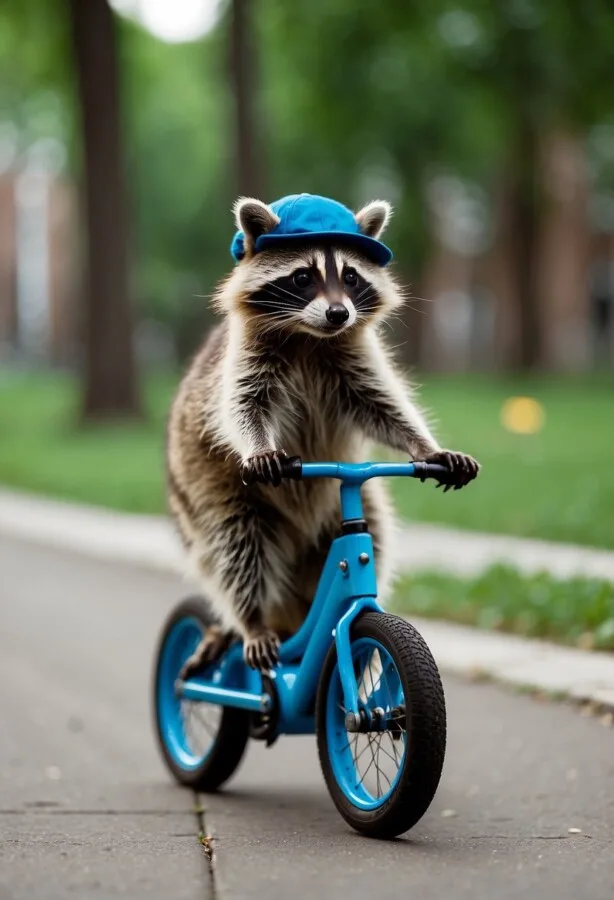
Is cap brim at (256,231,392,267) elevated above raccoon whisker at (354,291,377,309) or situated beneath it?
elevated above

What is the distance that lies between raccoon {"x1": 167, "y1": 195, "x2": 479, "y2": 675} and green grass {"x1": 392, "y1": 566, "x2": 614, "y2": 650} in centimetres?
311

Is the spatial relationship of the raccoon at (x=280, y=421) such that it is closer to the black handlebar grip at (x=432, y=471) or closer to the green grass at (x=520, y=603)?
the black handlebar grip at (x=432, y=471)

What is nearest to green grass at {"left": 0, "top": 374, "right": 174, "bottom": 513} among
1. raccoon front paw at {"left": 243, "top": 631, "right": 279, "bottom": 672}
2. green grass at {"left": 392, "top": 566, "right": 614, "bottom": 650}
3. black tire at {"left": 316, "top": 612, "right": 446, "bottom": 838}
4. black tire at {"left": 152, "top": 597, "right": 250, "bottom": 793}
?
green grass at {"left": 392, "top": 566, "right": 614, "bottom": 650}

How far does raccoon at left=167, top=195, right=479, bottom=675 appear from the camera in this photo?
203 inches

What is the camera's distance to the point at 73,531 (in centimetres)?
1528

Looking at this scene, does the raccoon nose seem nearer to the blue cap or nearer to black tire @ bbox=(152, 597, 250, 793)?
the blue cap

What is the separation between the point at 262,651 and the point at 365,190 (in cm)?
4351

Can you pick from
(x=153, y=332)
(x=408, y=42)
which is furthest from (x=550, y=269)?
(x=408, y=42)

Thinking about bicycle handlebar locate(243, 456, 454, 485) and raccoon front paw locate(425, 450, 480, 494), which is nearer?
bicycle handlebar locate(243, 456, 454, 485)

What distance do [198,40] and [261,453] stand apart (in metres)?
47.2

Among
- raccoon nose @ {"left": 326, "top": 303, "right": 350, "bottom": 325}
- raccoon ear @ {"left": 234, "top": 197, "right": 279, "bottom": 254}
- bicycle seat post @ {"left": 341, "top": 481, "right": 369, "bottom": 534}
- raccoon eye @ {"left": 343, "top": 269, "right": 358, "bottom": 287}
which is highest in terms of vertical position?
raccoon ear @ {"left": 234, "top": 197, "right": 279, "bottom": 254}

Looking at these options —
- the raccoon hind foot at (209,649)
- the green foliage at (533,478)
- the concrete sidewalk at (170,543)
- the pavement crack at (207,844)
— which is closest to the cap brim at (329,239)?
the green foliage at (533,478)

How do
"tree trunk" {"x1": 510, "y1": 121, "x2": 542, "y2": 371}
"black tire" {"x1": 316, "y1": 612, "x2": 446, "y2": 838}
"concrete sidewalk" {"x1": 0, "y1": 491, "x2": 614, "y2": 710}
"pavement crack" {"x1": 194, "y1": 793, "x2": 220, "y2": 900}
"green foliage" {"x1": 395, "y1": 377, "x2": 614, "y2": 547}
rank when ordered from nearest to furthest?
"pavement crack" {"x1": 194, "y1": 793, "x2": 220, "y2": 900}, "black tire" {"x1": 316, "y1": 612, "x2": 446, "y2": 838}, "concrete sidewalk" {"x1": 0, "y1": 491, "x2": 614, "y2": 710}, "green foliage" {"x1": 395, "y1": 377, "x2": 614, "y2": 547}, "tree trunk" {"x1": 510, "y1": 121, "x2": 542, "y2": 371}

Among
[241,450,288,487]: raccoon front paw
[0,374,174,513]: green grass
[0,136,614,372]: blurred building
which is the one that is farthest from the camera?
[0,136,614,372]: blurred building
